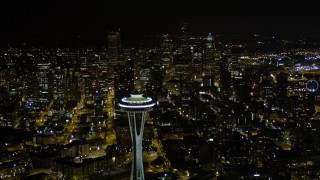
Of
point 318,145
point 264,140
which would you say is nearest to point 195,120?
point 264,140

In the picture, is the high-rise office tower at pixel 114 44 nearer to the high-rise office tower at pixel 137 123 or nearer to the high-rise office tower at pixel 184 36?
the high-rise office tower at pixel 184 36

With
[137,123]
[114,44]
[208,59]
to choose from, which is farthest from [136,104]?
[114,44]

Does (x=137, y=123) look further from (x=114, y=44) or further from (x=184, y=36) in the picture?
(x=184, y=36)

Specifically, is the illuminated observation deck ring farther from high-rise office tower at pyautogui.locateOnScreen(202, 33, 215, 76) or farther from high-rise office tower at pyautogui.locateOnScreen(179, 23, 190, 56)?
high-rise office tower at pyautogui.locateOnScreen(179, 23, 190, 56)

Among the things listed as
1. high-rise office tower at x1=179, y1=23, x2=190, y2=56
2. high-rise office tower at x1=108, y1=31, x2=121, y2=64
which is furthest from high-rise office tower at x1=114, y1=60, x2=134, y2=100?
high-rise office tower at x1=179, y1=23, x2=190, y2=56

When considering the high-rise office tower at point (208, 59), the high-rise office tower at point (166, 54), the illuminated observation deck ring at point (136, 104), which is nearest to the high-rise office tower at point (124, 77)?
the high-rise office tower at point (166, 54)
